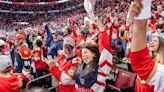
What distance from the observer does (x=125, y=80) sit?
3.79 meters

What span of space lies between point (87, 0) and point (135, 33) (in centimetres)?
229

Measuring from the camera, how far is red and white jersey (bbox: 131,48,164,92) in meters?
1.27

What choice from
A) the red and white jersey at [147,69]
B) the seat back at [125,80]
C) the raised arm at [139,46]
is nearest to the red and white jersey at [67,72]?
the seat back at [125,80]

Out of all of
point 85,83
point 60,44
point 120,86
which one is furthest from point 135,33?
point 60,44

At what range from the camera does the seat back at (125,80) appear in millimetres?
3640

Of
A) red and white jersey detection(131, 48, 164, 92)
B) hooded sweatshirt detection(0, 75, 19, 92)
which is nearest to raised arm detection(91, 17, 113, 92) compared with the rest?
hooded sweatshirt detection(0, 75, 19, 92)

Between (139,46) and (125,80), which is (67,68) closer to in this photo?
(125,80)

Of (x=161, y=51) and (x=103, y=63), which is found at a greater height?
(x=161, y=51)

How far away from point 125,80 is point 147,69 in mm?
→ 2480

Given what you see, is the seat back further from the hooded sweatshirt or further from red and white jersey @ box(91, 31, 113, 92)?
the hooded sweatshirt

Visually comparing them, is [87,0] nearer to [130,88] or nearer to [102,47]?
[102,47]

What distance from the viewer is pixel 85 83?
2871 millimetres

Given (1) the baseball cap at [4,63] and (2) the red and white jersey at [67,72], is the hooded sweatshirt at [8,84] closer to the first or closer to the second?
(1) the baseball cap at [4,63]

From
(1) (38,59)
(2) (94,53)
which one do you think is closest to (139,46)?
(2) (94,53)
